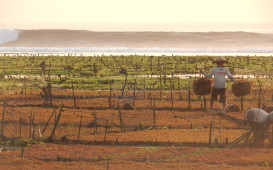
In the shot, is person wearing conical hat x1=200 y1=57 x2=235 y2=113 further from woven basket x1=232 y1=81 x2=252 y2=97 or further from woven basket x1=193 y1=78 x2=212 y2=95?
woven basket x1=232 y1=81 x2=252 y2=97

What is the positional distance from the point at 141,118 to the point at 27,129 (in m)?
5.48

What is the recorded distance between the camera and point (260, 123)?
18.5 metres

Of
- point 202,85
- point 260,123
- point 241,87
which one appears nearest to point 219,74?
point 202,85

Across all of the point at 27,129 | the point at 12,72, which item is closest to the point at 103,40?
the point at 12,72

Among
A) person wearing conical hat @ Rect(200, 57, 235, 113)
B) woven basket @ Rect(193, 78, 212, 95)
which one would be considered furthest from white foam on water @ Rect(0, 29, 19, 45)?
person wearing conical hat @ Rect(200, 57, 235, 113)

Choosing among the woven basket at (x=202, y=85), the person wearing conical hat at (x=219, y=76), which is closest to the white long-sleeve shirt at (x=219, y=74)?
the person wearing conical hat at (x=219, y=76)

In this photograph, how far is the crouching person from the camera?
18422 mm

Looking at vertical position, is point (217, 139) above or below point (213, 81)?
below

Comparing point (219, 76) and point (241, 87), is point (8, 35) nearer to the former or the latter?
point (241, 87)

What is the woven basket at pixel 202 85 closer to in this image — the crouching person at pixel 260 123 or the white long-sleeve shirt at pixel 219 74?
the white long-sleeve shirt at pixel 219 74

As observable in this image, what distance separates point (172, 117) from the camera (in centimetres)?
2509

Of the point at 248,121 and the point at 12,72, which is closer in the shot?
the point at 248,121

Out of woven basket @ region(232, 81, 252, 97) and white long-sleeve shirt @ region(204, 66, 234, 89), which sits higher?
white long-sleeve shirt @ region(204, 66, 234, 89)

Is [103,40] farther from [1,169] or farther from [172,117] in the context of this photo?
[1,169]
